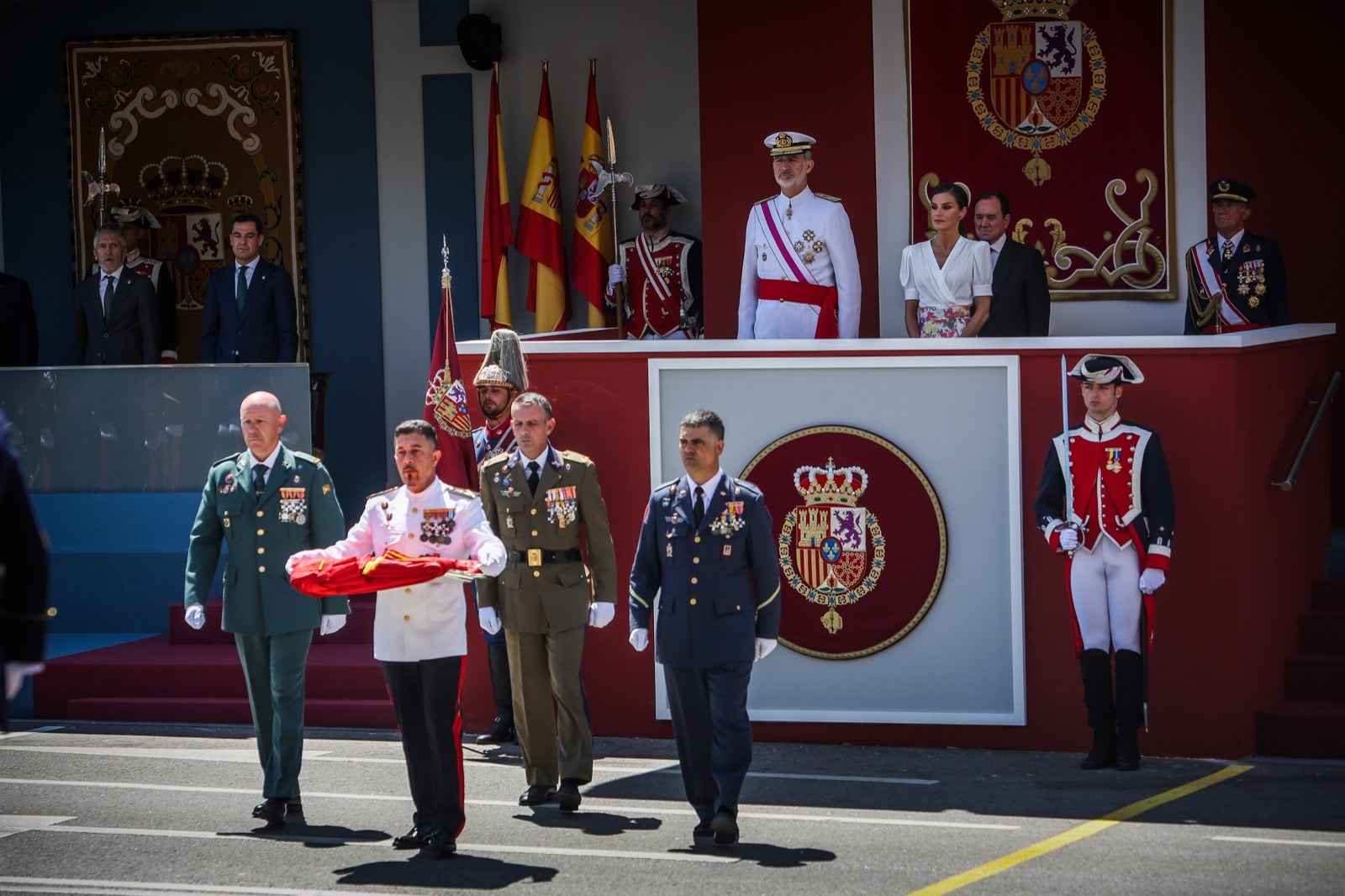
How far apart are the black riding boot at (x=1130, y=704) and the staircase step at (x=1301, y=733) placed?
72cm

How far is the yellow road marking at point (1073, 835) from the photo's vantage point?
7046mm

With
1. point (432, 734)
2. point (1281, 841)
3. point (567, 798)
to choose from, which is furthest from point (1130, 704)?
point (432, 734)

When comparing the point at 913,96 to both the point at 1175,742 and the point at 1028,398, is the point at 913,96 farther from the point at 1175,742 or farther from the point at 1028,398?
the point at 1175,742

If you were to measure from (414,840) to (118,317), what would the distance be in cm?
641

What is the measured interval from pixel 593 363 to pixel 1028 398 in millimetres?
2222

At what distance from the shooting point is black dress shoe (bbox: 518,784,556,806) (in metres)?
8.57

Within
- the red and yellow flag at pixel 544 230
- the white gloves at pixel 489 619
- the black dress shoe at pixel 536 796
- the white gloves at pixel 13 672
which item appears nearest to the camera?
the white gloves at pixel 13 672

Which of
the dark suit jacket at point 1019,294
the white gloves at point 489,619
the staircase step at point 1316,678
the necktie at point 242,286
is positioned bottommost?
the staircase step at point 1316,678

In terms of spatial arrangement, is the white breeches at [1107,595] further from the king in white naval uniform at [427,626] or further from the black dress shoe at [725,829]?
the king in white naval uniform at [427,626]

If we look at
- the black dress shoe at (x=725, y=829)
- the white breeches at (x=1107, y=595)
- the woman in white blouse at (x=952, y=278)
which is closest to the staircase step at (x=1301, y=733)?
the white breeches at (x=1107, y=595)

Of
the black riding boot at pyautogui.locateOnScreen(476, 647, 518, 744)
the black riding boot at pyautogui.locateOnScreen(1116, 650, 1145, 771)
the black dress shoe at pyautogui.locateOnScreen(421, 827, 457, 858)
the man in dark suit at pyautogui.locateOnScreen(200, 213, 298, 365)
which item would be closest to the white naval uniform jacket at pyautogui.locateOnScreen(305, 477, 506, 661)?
the black dress shoe at pyautogui.locateOnScreen(421, 827, 457, 858)

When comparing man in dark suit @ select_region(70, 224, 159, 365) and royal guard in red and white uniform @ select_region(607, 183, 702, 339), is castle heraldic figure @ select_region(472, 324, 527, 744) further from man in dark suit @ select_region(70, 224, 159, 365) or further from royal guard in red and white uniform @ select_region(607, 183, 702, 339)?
man in dark suit @ select_region(70, 224, 159, 365)

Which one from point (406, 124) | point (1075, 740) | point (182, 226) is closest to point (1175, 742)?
point (1075, 740)

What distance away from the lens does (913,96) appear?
11648 millimetres
